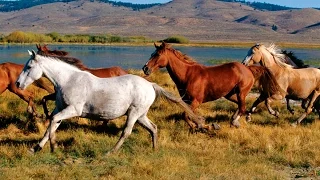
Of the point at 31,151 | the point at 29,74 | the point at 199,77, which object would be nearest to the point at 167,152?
the point at 31,151

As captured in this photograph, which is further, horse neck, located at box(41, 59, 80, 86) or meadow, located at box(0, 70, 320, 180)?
horse neck, located at box(41, 59, 80, 86)

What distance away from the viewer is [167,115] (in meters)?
11.0

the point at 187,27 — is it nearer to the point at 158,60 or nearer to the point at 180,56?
the point at 180,56

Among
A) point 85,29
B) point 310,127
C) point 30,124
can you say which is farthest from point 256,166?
point 85,29

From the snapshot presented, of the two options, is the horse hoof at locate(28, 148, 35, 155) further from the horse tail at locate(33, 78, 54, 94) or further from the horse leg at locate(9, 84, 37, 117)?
the horse tail at locate(33, 78, 54, 94)

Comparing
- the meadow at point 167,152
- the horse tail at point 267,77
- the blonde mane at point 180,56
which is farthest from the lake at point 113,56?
the blonde mane at point 180,56

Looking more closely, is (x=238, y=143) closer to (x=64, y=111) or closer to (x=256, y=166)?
(x=256, y=166)

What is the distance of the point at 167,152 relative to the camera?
7465mm

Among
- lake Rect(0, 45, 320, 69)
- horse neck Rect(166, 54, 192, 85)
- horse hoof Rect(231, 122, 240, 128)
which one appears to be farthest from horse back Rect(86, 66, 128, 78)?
lake Rect(0, 45, 320, 69)

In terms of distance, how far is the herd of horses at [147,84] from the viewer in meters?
7.20

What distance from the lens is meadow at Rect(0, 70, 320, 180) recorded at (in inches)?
251

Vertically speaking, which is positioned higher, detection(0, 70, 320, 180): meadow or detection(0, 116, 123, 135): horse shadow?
detection(0, 70, 320, 180): meadow

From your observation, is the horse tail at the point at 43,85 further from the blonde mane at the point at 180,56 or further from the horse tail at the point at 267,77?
the horse tail at the point at 267,77

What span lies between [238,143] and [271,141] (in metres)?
Answer: 0.61
